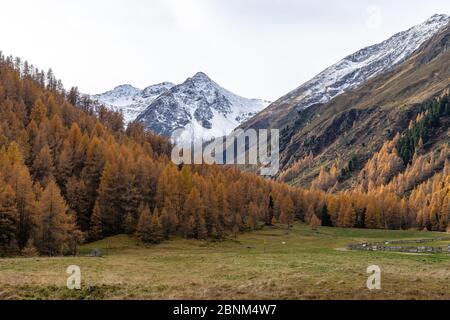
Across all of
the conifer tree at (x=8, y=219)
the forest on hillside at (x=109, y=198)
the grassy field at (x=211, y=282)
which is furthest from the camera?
the forest on hillside at (x=109, y=198)

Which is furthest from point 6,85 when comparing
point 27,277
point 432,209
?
point 432,209

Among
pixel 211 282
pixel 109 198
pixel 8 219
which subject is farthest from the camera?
pixel 109 198

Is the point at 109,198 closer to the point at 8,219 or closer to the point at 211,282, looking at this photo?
the point at 8,219

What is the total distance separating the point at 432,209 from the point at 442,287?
547 ft

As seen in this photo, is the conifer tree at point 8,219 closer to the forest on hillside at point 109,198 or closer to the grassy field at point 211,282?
the forest on hillside at point 109,198

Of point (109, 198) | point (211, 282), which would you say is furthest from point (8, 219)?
point (211, 282)

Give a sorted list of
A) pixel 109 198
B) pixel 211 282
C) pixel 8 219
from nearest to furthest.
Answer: pixel 211 282
pixel 8 219
pixel 109 198

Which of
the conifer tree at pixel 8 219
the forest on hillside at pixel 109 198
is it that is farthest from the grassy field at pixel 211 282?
the forest on hillside at pixel 109 198

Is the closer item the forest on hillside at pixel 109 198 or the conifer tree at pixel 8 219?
the conifer tree at pixel 8 219

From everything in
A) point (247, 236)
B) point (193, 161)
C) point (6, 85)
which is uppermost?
point (6, 85)

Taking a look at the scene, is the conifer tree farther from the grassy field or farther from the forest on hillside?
the grassy field

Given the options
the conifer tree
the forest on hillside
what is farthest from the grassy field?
the forest on hillside
